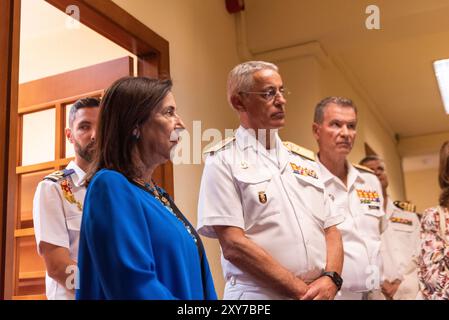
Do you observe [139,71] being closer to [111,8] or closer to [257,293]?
[111,8]

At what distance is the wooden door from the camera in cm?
246

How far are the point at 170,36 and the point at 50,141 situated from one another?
0.80 metres

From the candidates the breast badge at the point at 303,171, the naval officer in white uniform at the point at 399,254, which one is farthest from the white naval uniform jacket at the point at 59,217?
the naval officer in white uniform at the point at 399,254

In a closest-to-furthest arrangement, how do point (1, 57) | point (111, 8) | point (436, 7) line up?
point (1, 57)
point (111, 8)
point (436, 7)

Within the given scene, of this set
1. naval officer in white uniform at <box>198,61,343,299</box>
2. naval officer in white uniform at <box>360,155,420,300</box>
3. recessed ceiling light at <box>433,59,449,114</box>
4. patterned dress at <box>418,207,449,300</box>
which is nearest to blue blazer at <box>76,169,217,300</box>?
naval officer in white uniform at <box>198,61,343,299</box>

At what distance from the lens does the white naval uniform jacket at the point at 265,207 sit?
177 centimetres

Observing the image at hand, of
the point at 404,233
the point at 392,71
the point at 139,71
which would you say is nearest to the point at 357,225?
the point at 404,233

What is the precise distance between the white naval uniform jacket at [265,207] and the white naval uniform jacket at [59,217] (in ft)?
1.27

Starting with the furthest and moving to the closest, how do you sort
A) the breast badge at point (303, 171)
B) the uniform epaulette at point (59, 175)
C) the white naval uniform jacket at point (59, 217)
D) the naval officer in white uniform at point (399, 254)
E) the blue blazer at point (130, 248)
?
1. the naval officer in white uniform at point (399, 254)
2. the breast badge at point (303, 171)
3. the uniform epaulette at point (59, 175)
4. the white naval uniform jacket at point (59, 217)
5. the blue blazer at point (130, 248)

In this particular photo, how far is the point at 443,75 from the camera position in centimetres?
453

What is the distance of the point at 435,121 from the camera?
584 centimetres

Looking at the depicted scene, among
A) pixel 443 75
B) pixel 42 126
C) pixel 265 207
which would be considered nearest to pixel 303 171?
pixel 265 207

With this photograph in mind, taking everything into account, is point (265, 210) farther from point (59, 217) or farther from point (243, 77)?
point (59, 217)

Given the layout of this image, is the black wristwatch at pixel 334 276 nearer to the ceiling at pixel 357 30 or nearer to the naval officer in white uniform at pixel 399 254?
the naval officer in white uniform at pixel 399 254
